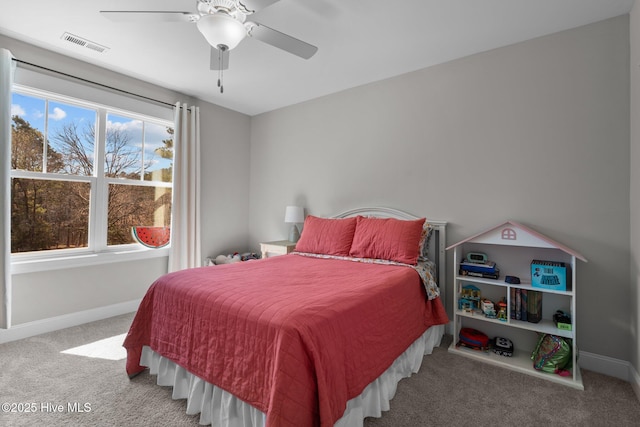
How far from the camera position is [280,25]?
2.34 metres

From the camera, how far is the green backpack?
6.85 ft

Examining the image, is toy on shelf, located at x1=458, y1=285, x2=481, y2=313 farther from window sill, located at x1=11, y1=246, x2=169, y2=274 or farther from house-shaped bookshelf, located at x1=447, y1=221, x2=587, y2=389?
window sill, located at x1=11, y1=246, x2=169, y2=274

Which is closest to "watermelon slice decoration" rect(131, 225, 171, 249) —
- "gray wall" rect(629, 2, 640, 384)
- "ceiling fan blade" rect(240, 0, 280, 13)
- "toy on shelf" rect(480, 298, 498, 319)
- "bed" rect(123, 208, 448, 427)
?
"bed" rect(123, 208, 448, 427)

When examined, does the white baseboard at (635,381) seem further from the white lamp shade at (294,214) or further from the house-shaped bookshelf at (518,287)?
the white lamp shade at (294,214)

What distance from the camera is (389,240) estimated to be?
2.68 meters

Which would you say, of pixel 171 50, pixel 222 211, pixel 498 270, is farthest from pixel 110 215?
pixel 498 270

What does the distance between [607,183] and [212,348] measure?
2849mm

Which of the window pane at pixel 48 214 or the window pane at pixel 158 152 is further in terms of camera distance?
the window pane at pixel 158 152

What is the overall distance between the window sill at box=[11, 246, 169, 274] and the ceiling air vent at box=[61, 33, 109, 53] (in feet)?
6.49

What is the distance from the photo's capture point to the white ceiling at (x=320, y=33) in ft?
6.96

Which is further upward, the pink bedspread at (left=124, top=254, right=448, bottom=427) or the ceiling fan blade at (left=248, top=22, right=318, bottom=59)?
the ceiling fan blade at (left=248, top=22, right=318, bottom=59)

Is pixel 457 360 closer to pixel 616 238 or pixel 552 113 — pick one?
pixel 616 238

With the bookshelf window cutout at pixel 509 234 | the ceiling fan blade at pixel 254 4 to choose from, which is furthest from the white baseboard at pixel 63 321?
the bookshelf window cutout at pixel 509 234

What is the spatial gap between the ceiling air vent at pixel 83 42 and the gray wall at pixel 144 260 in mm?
400
